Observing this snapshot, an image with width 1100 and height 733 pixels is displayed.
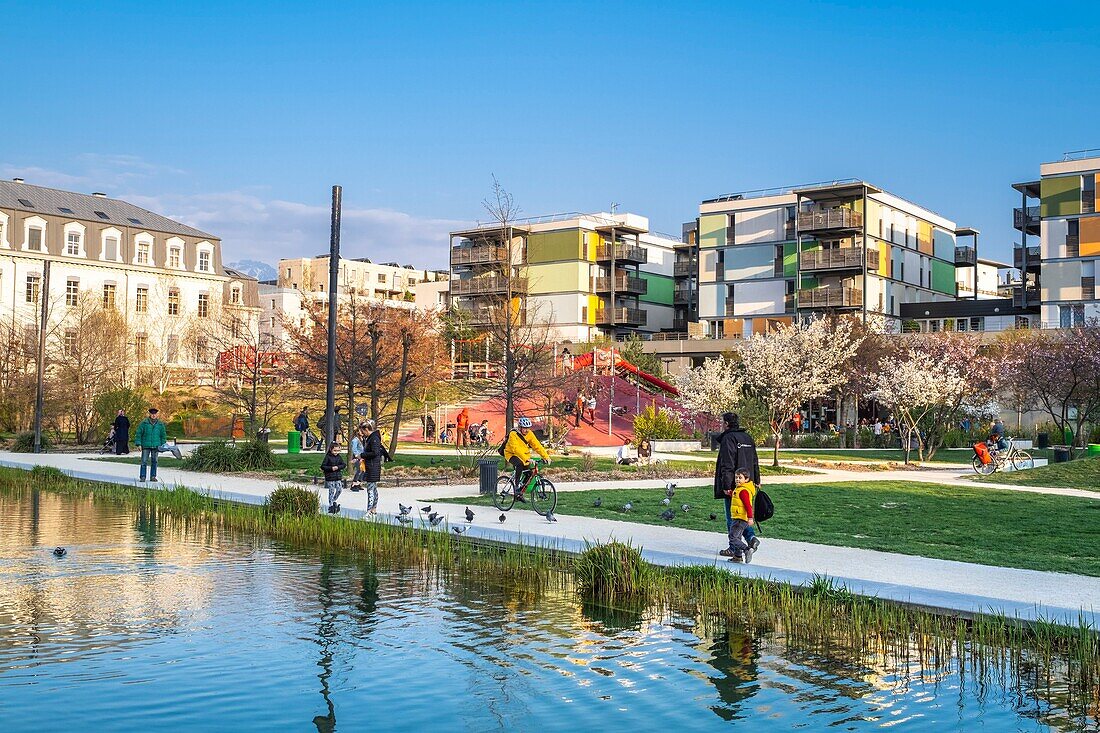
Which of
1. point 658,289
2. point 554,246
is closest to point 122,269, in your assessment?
point 554,246

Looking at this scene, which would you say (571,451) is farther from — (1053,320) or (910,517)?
(1053,320)

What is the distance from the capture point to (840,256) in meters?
72.5

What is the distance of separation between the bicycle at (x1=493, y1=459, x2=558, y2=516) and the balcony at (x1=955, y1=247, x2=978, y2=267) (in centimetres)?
7494

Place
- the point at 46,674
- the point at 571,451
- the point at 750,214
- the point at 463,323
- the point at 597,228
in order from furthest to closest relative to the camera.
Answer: the point at 597,228, the point at 750,214, the point at 463,323, the point at 571,451, the point at 46,674

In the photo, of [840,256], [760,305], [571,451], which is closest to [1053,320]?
[840,256]

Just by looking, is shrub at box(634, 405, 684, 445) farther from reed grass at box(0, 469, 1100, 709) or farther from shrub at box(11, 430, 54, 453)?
reed grass at box(0, 469, 1100, 709)

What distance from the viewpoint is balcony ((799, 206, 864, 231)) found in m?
72.2

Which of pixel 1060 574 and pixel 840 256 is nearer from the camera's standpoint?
pixel 1060 574

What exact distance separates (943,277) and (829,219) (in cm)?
1666

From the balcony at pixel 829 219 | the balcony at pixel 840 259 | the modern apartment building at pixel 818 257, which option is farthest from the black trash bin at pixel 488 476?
A: the balcony at pixel 829 219

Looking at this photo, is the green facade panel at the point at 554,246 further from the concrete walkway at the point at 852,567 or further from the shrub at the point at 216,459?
the concrete walkway at the point at 852,567

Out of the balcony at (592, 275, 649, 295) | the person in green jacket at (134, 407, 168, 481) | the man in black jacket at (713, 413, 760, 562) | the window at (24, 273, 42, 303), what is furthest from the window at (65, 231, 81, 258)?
the man in black jacket at (713, 413, 760, 562)

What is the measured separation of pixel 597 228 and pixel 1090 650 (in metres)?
78.3

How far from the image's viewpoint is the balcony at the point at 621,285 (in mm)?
85125
